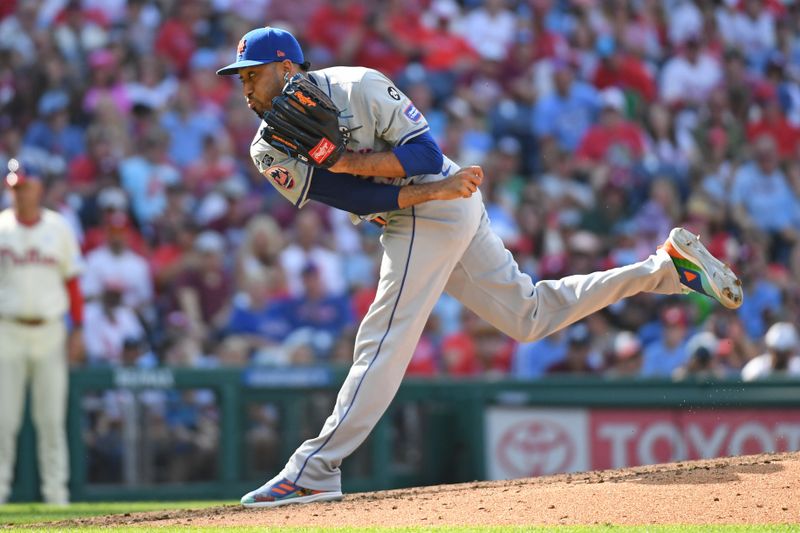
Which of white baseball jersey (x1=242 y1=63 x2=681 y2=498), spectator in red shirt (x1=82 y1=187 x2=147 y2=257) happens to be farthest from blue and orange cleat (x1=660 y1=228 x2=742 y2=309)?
spectator in red shirt (x1=82 y1=187 x2=147 y2=257)

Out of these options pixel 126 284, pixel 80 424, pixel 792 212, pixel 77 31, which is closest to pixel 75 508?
pixel 80 424

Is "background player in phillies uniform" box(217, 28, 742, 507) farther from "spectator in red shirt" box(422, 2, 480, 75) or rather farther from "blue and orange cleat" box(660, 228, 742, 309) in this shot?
"spectator in red shirt" box(422, 2, 480, 75)

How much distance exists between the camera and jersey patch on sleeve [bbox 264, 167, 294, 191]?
18.3ft

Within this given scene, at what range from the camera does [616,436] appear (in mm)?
10281

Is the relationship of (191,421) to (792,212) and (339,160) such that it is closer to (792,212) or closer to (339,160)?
(339,160)

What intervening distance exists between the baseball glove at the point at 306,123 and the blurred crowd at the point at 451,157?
189 inches

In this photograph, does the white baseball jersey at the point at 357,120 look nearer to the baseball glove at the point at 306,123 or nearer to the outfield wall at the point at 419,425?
the baseball glove at the point at 306,123

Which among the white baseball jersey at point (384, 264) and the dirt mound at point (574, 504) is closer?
the dirt mound at point (574, 504)

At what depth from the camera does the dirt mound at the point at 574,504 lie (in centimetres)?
508

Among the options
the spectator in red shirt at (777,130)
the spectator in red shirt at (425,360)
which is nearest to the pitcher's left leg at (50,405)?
the spectator in red shirt at (425,360)

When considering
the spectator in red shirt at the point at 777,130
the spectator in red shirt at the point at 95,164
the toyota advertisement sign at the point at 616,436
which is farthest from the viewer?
the spectator in red shirt at the point at 777,130

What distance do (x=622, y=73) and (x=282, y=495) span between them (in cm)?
1022

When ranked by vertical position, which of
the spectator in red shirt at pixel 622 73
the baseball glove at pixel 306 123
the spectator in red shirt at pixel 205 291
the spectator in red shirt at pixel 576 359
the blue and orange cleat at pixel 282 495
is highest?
the spectator in red shirt at pixel 622 73

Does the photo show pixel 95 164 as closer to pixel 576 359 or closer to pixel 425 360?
pixel 425 360
